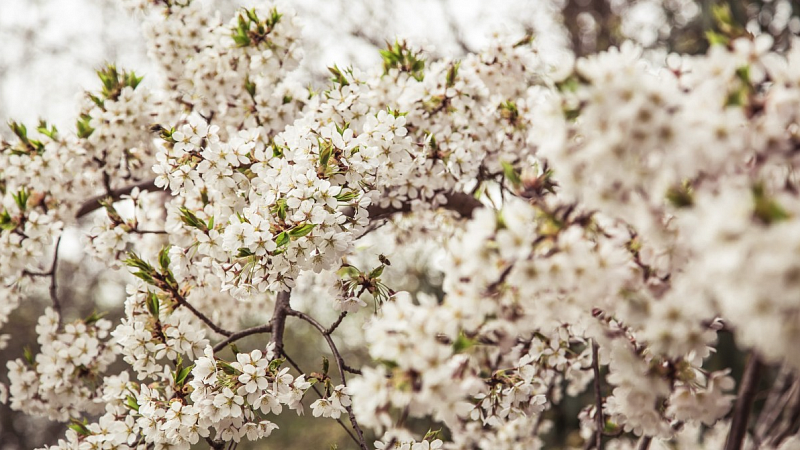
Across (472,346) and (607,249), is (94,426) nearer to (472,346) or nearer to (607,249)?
(472,346)

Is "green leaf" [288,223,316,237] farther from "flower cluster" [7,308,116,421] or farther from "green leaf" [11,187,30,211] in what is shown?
"green leaf" [11,187,30,211]

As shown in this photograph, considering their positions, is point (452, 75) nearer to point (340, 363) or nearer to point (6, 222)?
point (340, 363)

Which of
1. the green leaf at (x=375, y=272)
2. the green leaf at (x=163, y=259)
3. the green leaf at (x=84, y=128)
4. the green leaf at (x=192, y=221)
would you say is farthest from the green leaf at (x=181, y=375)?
the green leaf at (x=84, y=128)

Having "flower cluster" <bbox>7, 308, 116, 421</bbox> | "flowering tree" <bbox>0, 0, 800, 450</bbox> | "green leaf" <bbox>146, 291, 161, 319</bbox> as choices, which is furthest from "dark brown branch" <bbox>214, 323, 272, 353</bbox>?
"flower cluster" <bbox>7, 308, 116, 421</bbox>

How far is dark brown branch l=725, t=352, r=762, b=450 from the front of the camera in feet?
4.18

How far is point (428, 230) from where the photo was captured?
3172 millimetres

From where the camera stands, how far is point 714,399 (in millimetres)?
1367

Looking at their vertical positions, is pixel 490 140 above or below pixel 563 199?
above

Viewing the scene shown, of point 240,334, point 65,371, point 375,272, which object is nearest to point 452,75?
point 375,272

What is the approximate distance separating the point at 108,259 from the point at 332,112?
1.25m

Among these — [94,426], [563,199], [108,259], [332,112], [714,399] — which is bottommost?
[714,399]

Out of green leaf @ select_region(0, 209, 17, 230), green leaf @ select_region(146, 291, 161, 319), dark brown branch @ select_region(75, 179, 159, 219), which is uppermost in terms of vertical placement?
dark brown branch @ select_region(75, 179, 159, 219)

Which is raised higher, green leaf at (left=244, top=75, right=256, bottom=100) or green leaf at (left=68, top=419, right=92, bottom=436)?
green leaf at (left=244, top=75, right=256, bottom=100)

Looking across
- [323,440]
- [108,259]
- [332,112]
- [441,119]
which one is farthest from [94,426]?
[323,440]
